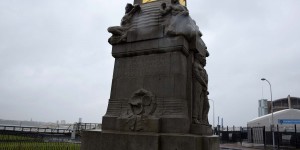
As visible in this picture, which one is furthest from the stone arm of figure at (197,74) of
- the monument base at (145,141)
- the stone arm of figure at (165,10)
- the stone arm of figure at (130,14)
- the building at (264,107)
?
the building at (264,107)

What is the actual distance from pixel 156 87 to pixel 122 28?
247 cm

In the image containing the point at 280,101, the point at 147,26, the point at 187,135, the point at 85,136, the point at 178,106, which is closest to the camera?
the point at 187,135

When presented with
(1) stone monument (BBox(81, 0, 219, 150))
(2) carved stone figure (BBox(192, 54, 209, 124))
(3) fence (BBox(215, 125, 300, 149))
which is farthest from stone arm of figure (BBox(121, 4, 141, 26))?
(3) fence (BBox(215, 125, 300, 149))

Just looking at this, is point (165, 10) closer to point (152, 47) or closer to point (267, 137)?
point (152, 47)

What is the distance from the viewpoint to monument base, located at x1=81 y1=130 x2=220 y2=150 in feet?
20.5

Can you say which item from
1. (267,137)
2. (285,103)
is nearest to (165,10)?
(267,137)

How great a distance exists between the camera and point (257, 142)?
31.5m

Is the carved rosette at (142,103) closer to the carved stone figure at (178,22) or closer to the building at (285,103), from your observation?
the carved stone figure at (178,22)

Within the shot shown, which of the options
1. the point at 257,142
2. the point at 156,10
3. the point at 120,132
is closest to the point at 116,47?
the point at 156,10

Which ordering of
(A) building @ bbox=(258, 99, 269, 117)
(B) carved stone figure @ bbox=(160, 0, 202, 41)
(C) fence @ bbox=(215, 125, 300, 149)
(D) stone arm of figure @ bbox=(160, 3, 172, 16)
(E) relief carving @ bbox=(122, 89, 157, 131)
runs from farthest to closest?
(A) building @ bbox=(258, 99, 269, 117), (C) fence @ bbox=(215, 125, 300, 149), (D) stone arm of figure @ bbox=(160, 3, 172, 16), (B) carved stone figure @ bbox=(160, 0, 202, 41), (E) relief carving @ bbox=(122, 89, 157, 131)

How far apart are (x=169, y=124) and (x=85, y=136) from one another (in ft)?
8.18

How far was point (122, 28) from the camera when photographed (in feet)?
28.0

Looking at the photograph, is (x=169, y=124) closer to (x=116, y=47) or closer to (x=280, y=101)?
(x=116, y=47)

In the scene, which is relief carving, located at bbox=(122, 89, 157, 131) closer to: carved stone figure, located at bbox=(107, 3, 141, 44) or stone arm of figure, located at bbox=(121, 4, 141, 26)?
carved stone figure, located at bbox=(107, 3, 141, 44)
